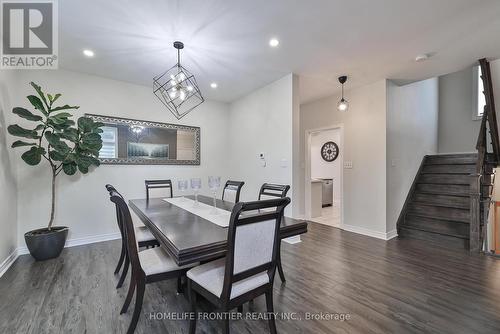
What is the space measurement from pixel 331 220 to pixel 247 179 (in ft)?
7.25

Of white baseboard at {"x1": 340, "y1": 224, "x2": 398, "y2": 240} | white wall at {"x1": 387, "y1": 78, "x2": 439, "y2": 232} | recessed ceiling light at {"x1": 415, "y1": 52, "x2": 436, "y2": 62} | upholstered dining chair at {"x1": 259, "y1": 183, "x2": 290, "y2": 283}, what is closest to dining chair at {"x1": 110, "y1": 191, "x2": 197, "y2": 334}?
upholstered dining chair at {"x1": 259, "y1": 183, "x2": 290, "y2": 283}

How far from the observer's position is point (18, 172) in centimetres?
298

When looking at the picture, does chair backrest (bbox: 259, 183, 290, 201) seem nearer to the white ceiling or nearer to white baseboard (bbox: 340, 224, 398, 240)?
the white ceiling

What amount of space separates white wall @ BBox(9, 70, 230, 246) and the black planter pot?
43cm

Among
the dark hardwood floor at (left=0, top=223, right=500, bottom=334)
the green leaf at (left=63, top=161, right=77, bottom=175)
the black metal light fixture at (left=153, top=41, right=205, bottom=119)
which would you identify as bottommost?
the dark hardwood floor at (left=0, top=223, right=500, bottom=334)

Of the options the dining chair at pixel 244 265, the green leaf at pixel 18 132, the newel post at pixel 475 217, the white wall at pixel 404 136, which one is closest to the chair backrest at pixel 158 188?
the green leaf at pixel 18 132

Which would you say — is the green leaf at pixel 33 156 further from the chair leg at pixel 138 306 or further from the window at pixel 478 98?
the window at pixel 478 98

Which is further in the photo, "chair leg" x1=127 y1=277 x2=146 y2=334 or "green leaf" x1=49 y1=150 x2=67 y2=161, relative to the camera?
"green leaf" x1=49 y1=150 x2=67 y2=161

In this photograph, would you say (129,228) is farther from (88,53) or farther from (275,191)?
(88,53)

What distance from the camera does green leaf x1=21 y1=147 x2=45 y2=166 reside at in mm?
2719

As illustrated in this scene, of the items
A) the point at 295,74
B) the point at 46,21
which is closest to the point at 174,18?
the point at 46,21

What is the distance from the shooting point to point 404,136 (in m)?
4.10

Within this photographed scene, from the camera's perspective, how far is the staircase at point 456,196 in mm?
3100

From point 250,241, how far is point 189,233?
19.3 inches
